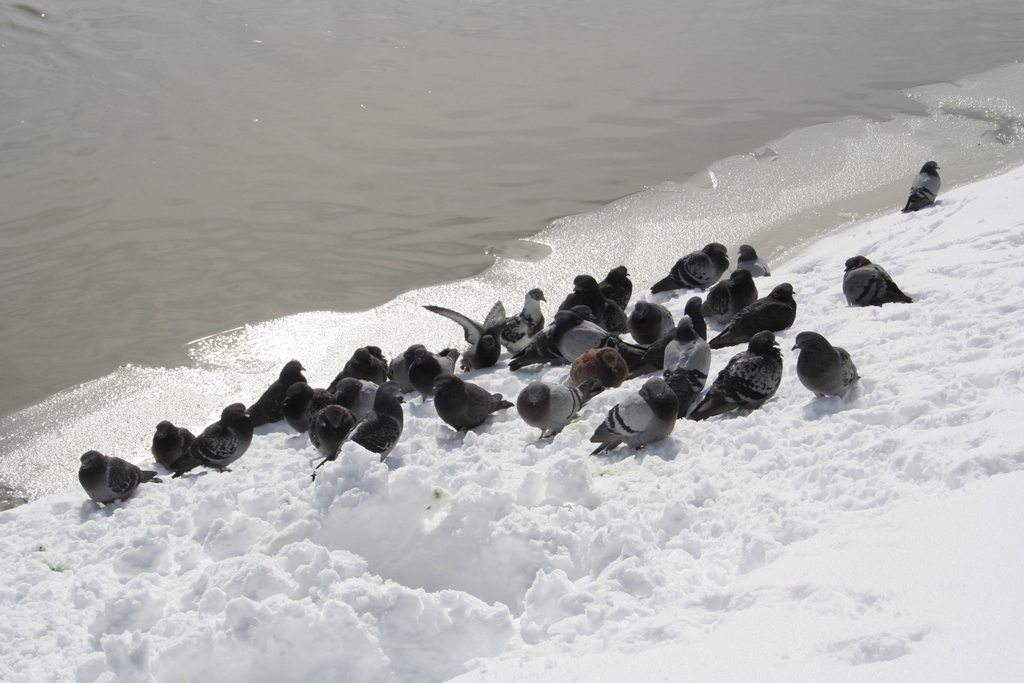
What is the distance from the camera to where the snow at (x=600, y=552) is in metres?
3.27

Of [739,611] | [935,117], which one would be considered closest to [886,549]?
[739,611]

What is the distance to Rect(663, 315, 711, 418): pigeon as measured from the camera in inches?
243

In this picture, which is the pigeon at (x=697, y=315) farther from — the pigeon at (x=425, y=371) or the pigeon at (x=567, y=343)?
the pigeon at (x=425, y=371)

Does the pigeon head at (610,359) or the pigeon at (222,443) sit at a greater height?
the pigeon head at (610,359)

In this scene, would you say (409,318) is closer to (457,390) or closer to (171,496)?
(457,390)

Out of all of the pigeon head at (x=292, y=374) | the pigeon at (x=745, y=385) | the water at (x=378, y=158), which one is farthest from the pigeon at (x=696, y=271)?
the pigeon head at (x=292, y=374)

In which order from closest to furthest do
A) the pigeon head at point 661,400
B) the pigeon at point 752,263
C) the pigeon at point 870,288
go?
the pigeon head at point 661,400
the pigeon at point 870,288
the pigeon at point 752,263

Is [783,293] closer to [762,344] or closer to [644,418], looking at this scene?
[762,344]

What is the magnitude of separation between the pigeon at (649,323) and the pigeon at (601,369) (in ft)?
3.20

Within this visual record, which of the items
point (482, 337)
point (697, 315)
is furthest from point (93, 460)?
point (697, 315)

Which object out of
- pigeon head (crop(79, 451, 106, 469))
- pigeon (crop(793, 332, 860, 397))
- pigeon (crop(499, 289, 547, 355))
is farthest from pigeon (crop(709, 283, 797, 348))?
pigeon head (crop(79, 451, 106, 469))

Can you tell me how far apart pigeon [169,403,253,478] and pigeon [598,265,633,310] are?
3.47 metres

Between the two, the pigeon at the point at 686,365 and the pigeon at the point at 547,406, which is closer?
the pigeon at the point at 547,406

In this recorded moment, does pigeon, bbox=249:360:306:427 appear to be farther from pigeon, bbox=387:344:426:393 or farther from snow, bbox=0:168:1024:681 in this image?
snow, bbox=0:168:1024:681
